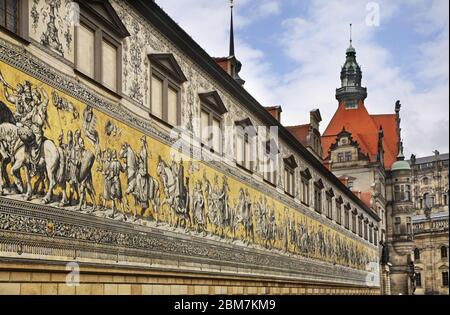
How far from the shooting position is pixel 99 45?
11547 millimetres

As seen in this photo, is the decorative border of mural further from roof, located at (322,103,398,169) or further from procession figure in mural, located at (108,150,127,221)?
roof, located at (322,103,398,169)

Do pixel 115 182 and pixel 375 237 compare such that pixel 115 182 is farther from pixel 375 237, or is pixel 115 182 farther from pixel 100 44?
pixel 375 237

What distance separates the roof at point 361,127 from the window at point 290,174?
2431 centimetres

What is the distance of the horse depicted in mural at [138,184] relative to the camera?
39.2 ft

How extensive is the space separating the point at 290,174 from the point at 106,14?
13.2 m

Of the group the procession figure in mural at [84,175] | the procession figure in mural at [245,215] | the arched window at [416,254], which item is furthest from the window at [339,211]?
the arched window at [416,254]

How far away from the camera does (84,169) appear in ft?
34.7

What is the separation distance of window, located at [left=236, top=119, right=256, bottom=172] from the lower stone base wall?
2925 mm

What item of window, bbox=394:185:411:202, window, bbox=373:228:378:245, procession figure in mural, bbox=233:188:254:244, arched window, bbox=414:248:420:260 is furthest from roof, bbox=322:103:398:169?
procession figure in mural, bbox=233:188:254:244

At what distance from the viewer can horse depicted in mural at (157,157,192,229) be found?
13375 mm

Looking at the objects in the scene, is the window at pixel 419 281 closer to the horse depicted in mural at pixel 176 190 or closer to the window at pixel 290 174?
the window at pixel 290 174

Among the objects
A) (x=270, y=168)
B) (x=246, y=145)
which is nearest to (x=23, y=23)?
(x=246, y=145)
